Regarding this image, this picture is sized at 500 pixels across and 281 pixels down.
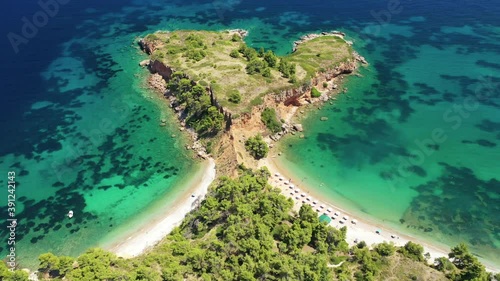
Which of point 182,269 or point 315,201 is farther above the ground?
point 182,269

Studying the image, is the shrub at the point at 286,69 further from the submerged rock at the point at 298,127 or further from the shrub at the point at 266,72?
the submerged rock at the point at 298,127

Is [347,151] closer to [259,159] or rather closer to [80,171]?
[259,159]

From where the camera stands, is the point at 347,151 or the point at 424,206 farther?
the point at 347,151

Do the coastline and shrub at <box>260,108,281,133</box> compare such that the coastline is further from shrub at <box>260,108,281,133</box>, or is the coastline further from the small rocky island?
shrub at <box>260,108,281,133</box>

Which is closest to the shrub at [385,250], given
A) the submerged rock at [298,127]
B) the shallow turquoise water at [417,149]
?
the shallow turquoise water at [417,149]

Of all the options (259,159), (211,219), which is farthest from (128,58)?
(211,219)

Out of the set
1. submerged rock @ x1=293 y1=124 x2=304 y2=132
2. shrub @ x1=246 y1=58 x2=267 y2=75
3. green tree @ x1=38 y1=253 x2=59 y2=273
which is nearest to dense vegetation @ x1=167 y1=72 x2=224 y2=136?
shrub @ x1=246 y1=58 x2=267 y2=75

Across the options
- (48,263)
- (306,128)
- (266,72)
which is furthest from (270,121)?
(48,263)
